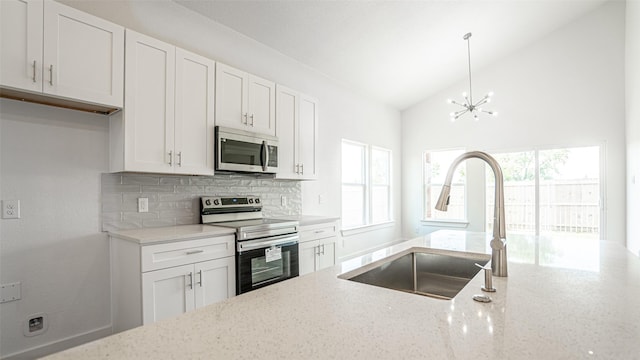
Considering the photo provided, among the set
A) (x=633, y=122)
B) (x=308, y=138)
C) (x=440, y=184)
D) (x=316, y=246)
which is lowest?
(x=316, y=246)

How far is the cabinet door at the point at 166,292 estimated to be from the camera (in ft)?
6.80

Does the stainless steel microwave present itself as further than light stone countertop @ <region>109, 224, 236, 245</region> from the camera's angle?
Yes

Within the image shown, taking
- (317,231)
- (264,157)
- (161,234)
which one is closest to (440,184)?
(317,231)

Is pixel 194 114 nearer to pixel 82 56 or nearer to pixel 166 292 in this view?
pixel 82 56

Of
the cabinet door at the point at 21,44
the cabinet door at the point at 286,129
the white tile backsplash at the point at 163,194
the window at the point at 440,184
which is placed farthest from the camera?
the window at the point at 440,184

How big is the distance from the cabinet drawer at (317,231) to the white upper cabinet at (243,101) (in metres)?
1.07

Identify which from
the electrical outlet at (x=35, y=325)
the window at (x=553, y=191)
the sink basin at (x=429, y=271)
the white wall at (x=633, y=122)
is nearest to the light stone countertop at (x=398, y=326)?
the sink basin at (x=429, y=271)

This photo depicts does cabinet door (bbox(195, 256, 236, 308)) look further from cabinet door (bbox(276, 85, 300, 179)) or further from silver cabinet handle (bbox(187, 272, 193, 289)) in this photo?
cabinet door (bbox(276, 85, 300, 179))

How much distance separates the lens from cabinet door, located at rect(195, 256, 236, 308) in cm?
233

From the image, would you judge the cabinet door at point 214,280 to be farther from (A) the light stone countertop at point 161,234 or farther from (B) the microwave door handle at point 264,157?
(B) the microwave door handle at point 264,157

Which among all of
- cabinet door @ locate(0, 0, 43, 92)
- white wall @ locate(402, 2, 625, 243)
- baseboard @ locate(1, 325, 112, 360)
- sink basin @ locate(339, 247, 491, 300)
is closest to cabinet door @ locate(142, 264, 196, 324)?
baseboard @ locate(1, 325, 112, 360)

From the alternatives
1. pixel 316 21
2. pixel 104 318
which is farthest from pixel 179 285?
pixel 316 21

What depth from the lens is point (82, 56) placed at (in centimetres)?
206

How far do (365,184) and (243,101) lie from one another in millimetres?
2973
